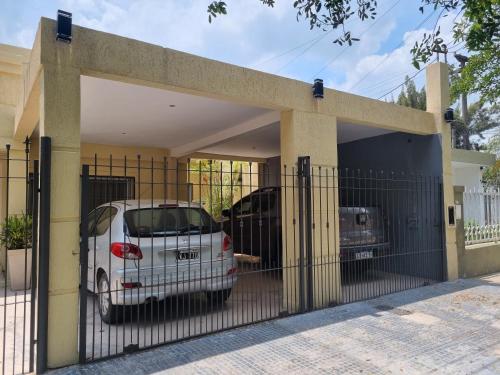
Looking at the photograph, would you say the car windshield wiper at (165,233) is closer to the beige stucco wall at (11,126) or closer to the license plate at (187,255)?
the license plate at (187,255)

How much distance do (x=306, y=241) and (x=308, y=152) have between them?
1299mm

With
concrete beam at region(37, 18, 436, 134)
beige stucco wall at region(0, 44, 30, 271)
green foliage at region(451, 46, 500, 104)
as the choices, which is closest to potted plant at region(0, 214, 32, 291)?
beige stucco wall at region(0, 44, 30, 271)

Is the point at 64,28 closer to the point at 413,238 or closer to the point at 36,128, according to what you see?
the point at 36,128

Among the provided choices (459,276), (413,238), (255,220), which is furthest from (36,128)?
(459,276)

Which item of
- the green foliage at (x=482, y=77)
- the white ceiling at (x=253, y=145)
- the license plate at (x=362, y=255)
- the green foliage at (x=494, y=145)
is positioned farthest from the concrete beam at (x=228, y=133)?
the green foliage at (x=494, y=145)

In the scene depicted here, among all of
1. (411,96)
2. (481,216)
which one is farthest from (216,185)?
(411,96)

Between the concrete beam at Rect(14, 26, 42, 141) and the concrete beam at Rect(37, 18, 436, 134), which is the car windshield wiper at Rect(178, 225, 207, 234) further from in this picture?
the concrete beam at Rect(14, 26, 42, 141)

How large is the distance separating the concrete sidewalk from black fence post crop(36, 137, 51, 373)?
277 millimetres

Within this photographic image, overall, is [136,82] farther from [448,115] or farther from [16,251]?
[448,115]

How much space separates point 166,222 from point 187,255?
534 mm

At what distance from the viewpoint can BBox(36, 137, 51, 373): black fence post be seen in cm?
362

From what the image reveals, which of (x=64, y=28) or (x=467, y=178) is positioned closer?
(x=64, y=28)

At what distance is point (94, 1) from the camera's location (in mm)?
4191

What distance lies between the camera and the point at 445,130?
769cm
